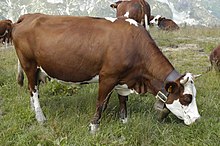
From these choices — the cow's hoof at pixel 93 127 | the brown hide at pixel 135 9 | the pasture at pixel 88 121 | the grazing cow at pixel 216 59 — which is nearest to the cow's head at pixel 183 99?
the pasture at pixel 88 121

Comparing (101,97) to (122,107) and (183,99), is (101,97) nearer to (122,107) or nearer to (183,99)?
(122,107)

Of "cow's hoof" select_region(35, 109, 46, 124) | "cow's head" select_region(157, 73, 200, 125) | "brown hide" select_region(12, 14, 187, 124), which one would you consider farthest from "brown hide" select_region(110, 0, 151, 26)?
"cow's head" select_region(157, 73, 200, 125)

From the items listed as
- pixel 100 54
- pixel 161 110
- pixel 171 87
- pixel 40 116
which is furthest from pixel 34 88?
pixel 171 87

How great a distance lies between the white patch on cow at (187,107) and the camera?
5605 mm

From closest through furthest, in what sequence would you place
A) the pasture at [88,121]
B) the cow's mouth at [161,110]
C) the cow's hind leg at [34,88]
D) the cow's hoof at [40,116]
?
the pasture at [88,121]
the cow's mouth at [161,110]
the cow's hoof at [40,116]
the cow's hind leg at [34,88]

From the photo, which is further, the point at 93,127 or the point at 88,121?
the point at 88,121

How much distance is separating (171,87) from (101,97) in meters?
1.17

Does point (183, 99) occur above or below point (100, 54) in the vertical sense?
below

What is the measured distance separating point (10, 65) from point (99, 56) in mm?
5881

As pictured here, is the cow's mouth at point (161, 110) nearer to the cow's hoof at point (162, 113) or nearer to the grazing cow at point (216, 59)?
the cow's hoof at point (162, 113)

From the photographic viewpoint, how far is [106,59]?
19.0 feet

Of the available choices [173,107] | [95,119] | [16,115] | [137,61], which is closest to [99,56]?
[137,61]

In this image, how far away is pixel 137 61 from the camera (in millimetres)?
5902

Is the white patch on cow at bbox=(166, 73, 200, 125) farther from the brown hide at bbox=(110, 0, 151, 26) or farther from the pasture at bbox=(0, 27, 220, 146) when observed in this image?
the brown hide at bbox=(110, 0, 151, 26)
